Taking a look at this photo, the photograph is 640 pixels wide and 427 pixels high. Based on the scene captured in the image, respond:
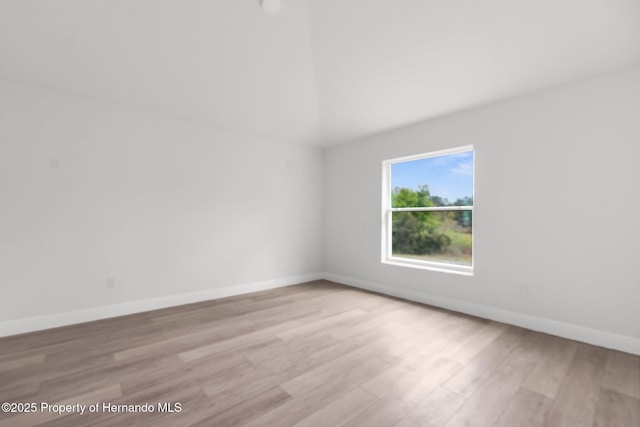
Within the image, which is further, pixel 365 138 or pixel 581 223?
pixel 365 138

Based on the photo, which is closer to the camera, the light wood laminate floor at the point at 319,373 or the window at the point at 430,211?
the light wood laminate floor at the point at 319,373

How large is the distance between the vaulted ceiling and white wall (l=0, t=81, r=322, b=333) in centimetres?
39

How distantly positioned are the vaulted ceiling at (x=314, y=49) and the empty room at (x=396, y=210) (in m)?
0.02

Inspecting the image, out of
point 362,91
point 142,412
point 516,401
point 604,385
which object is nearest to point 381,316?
point 516,401

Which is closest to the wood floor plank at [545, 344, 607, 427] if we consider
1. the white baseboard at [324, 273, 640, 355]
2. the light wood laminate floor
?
the light wood laminate floor

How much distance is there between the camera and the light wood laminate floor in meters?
1.61

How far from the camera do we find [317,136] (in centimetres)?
482

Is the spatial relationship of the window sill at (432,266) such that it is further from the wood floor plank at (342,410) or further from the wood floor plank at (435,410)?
the wood floor plank at (342,410)

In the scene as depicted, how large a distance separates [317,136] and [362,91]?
4.86 ft

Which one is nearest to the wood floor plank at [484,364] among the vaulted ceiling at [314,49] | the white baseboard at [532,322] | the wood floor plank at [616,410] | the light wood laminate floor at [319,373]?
the light wood laminate floor at [319,373]

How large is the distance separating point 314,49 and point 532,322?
12.1 feet

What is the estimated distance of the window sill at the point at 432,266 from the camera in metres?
3.55

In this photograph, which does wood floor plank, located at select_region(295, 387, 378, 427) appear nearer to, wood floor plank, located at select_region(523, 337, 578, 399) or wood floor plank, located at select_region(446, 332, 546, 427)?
wood floor plank, located at select_region(446, 332, 546, 427)

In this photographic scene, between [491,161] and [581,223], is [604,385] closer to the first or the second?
[581,223]
